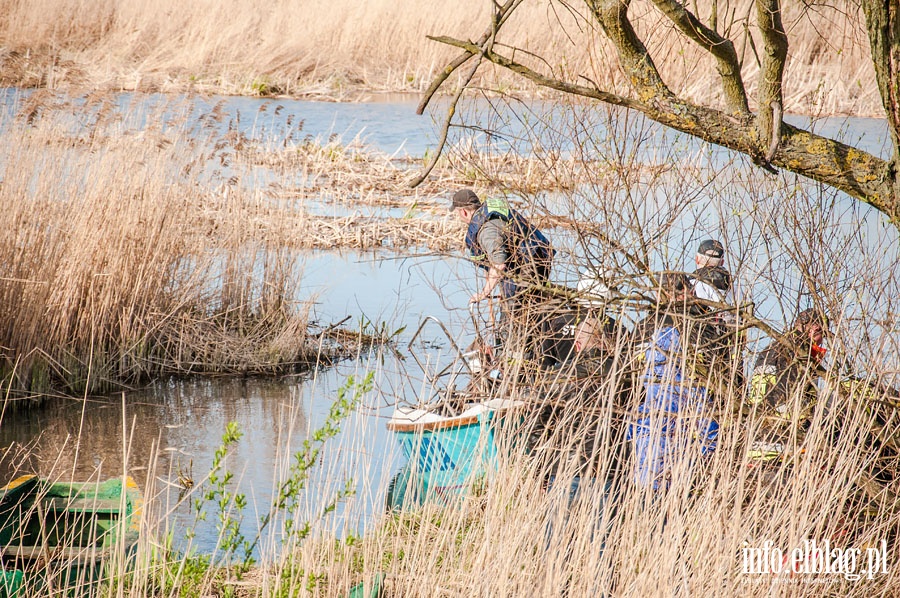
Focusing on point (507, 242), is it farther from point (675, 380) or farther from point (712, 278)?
point (675, 380)

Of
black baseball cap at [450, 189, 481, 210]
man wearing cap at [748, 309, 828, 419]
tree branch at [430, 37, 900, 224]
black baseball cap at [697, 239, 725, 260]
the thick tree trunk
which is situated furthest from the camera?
black baseball cap at [450, 189, 481, 210]

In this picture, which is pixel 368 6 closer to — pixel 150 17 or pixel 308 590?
pixel 150 17

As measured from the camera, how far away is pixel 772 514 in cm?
388

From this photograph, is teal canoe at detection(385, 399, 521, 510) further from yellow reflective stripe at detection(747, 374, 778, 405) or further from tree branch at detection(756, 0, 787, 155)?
tree branch at detection(756, 0, 787, 155)

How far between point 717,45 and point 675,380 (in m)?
1.38

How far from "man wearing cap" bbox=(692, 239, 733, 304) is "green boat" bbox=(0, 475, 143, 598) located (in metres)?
2.56

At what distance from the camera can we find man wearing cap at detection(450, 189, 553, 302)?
440 cm

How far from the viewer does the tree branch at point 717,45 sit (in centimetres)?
358

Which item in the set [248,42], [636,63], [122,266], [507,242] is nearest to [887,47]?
[636,63]

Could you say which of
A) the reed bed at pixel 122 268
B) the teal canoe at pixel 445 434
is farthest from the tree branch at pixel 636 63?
the reed bed at pixel 122 268

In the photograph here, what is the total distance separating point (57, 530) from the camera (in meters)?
3.82

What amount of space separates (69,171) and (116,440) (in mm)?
2010

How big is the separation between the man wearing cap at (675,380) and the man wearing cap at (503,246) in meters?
0.55

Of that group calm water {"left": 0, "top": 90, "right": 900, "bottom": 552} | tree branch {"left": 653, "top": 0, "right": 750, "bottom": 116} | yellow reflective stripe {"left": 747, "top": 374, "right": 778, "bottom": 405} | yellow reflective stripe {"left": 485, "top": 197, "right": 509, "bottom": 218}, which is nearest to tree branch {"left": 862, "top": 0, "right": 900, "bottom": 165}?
tree branch {"left": 653, "top": 0, "right": 750, "bottom": 116}
